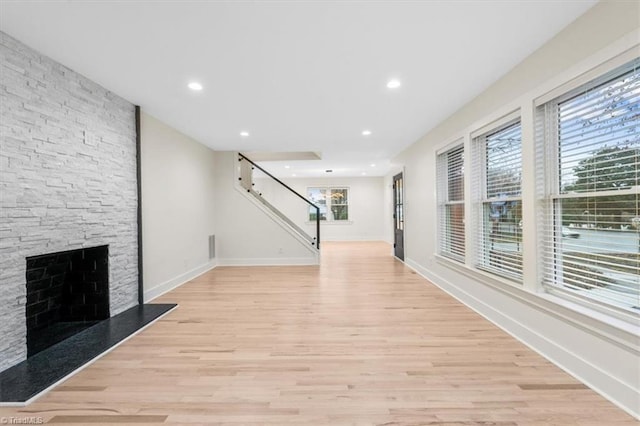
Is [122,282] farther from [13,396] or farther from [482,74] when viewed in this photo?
[482,74]

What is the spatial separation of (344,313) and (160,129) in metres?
3.67

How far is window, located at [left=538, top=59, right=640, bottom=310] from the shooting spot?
1.74m

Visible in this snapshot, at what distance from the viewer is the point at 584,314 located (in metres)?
1.92

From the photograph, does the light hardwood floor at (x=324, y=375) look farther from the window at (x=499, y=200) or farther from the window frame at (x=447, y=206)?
the window frame at (x=447, y=206)

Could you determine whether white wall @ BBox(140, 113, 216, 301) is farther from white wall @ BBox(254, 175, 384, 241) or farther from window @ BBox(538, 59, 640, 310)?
white wall @ BBox(254, 175, 384, 241)

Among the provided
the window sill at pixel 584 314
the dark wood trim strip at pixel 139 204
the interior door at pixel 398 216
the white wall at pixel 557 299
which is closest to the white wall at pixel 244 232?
the interior door at pixel 398 216

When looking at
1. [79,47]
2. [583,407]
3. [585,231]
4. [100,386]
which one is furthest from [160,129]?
[583,407]

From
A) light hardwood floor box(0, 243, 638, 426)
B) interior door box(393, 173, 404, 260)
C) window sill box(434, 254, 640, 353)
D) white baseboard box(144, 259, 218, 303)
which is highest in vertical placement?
interior door box(393, 173, 404, 260)

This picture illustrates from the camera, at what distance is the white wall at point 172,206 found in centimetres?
381

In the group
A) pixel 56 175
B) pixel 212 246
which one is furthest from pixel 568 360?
pixel 212 246

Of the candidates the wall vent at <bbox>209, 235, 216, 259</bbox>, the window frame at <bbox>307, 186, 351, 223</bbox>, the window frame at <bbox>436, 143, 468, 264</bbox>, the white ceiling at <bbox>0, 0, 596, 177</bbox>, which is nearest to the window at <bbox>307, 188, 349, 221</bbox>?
the window frame at <bbox>307, 186, 351, 223</bbox>

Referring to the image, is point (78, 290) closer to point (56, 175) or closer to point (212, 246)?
point (56, 175)

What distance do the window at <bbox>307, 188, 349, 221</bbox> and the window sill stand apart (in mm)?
8159

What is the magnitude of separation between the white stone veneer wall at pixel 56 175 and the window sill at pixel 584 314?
13.6 feet
